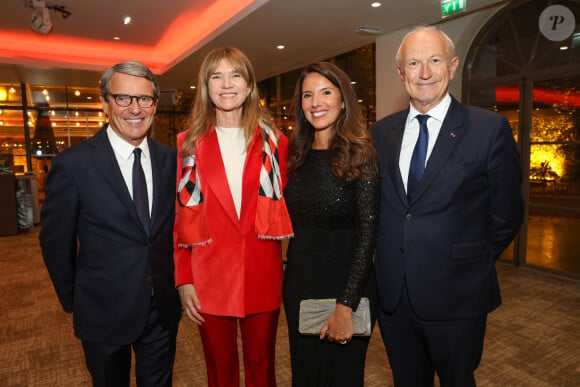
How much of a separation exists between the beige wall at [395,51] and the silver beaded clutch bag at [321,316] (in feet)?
16.9

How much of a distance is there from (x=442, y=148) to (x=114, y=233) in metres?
1.33

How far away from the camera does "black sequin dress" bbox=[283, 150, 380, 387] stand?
171cm

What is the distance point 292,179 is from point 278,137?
0.21 m

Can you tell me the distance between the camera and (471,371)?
1704 millimetres

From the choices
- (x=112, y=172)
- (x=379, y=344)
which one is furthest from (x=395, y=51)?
(x=112, y=172)

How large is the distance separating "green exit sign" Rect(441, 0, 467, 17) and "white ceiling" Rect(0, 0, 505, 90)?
20 centimetres

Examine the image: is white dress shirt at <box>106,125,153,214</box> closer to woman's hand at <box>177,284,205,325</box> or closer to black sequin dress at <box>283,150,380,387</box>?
woman's hand at <box>177,284,205,325</box>

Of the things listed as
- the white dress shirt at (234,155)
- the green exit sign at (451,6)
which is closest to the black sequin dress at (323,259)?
the white dress shirt at (234,155)

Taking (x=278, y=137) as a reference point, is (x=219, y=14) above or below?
above

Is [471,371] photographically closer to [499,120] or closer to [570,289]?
[499,120]

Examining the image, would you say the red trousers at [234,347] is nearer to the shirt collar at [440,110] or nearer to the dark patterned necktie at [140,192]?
the dark patterned necktie at [140,192]

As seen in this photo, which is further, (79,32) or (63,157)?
(79,32)

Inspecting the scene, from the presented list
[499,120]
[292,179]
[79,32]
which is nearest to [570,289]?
[499,120]

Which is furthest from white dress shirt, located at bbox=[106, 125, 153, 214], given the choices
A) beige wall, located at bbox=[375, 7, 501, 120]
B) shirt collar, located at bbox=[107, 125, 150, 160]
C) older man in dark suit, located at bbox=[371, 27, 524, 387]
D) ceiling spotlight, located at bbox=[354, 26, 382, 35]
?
ceiling spotlight, located at bbox=[354, 26, 382, 35]
